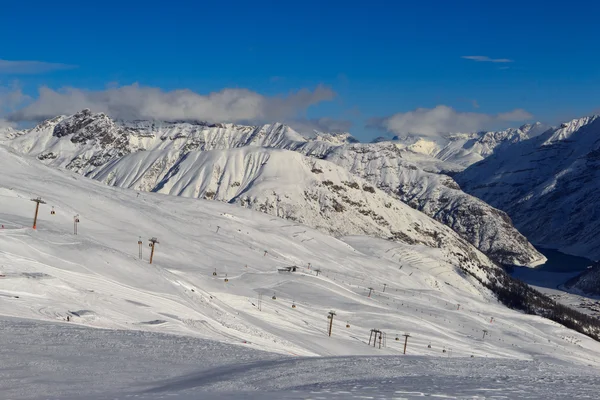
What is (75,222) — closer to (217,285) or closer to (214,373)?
A: (217,285)

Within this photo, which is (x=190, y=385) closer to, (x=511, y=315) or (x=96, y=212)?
(x=96, y=212)

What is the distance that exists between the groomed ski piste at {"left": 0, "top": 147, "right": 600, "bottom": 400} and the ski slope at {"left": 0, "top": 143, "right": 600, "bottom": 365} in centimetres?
34

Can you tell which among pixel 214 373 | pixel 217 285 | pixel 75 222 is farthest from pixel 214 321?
pixel 75 222

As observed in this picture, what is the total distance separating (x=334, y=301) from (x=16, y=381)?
90.0 meters

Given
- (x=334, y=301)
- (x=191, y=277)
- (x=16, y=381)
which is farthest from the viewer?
(x=334, y=301)

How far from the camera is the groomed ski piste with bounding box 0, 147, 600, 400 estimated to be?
21766mm

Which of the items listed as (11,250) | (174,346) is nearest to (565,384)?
(174,346)

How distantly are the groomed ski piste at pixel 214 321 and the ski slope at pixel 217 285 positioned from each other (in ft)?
1.12

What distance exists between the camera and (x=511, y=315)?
509 ft

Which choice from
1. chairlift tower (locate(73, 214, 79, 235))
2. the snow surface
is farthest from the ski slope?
the snow surface

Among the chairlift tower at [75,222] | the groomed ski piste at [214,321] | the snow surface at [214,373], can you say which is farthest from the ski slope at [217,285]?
the snow surface at [214,373]

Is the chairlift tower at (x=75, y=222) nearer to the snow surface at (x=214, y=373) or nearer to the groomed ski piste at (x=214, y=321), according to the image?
the groomed ski piste at (x=214, y=321)

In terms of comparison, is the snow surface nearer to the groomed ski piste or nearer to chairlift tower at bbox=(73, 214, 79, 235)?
the groomed ski piste

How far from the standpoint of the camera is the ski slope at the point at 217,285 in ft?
159
